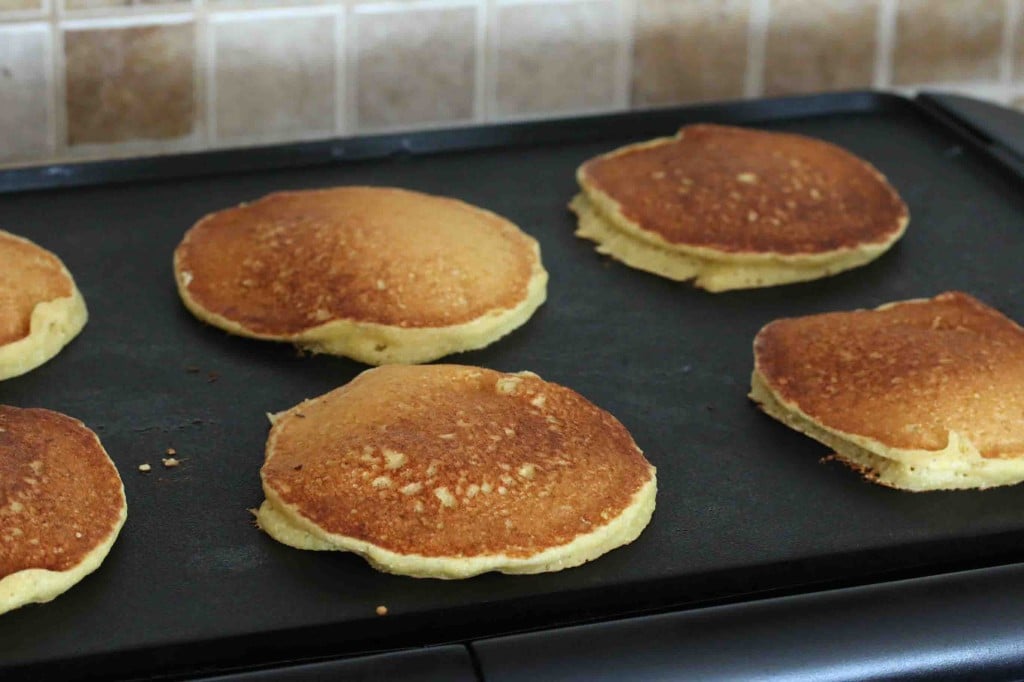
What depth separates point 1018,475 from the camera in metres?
1.15

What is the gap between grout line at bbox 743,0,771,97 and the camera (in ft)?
6.26

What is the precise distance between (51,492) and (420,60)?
0.94 metres

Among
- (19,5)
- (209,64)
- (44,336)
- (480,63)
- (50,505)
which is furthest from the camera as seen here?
(480,63)

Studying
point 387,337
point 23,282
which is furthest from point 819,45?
point 23,282

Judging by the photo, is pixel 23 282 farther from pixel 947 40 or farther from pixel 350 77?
pixel 947 40

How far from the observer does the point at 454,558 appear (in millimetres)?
992

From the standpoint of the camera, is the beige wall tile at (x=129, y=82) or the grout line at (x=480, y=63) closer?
the beige wall tile at (x=129, y=82)

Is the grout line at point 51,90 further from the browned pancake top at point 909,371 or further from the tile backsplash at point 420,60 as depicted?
the browned pancake top at point 909,371

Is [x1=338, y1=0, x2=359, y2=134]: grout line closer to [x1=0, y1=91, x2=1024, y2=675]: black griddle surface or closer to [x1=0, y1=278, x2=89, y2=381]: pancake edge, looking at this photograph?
[x1=0, y1=91, x2=1024, y2=675]: black griddle surface

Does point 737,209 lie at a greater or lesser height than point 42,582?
greater

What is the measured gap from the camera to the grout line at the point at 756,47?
1908 mm

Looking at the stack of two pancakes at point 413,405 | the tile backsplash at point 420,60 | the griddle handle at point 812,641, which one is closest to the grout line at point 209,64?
the tile backsplash at point 420,60

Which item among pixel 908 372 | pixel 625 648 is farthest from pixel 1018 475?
Answer: pixel 625 648

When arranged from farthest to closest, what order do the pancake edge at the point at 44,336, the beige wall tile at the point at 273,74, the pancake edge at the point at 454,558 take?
the beige wall tile at the point at 273,74 < the pancake edge at the point at 44,336 < the pancake edge at the point at 454,558
